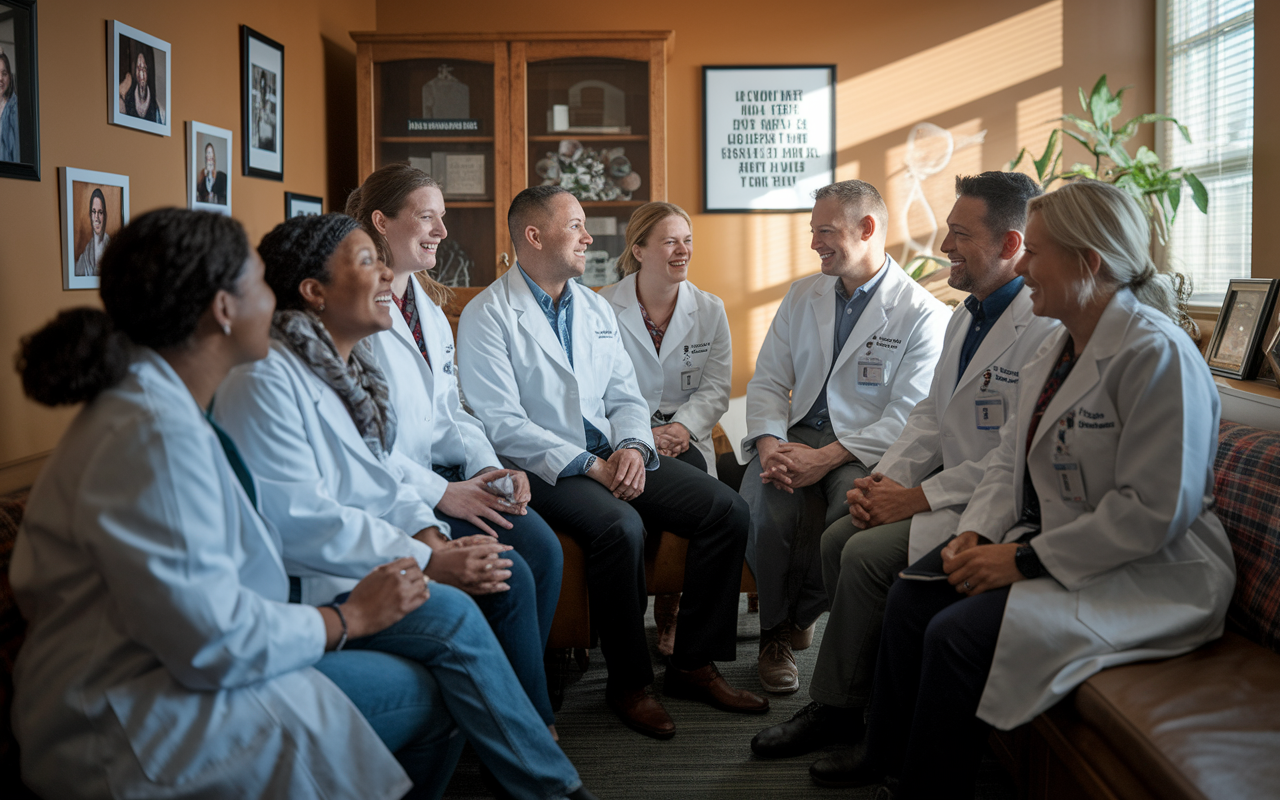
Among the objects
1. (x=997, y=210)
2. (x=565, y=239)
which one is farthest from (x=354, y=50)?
(x=997, y=210)

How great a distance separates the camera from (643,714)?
87.6 inches

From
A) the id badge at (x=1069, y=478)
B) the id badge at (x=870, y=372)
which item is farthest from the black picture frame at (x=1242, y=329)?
the id badge at (x=1069, y=478)

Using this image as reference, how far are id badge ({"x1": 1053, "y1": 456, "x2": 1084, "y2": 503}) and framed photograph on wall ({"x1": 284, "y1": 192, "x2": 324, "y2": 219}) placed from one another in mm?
2960

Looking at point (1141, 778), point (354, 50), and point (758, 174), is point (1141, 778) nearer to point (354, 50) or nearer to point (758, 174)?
point (758, 174)

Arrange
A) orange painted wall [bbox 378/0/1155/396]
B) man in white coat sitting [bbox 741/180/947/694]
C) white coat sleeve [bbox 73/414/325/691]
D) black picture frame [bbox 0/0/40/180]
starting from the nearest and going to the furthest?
white coat sleeve [bbox 73/414/325/691] → black picture frame [bbox 0/0/40/180] → man in white coat sitting [bbox 741/180/947/694] → orange painted wall [bbox 378/0/1155/396]

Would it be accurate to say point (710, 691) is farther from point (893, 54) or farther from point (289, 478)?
point (893, 54)

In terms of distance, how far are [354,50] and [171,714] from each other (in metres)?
3.97

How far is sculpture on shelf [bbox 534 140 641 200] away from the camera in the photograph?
4.27 m

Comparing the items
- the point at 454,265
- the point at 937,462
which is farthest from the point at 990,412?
the point at 454,265

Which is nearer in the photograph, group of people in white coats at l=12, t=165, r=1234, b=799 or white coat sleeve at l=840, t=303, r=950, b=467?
group of people in white coats at l=12, t=165, r=1234, b=799

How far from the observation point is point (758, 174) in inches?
178

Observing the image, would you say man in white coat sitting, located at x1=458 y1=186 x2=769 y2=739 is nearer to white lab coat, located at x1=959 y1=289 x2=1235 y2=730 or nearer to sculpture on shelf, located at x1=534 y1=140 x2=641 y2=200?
white lab coat, located at x1=959 y1=289 x2=1235 y2=730

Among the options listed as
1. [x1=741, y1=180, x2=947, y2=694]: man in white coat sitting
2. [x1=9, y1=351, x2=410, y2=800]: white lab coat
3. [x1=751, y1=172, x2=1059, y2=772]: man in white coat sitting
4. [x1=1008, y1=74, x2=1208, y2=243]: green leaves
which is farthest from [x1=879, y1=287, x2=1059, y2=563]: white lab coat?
[x1=1008, y1=74, x2=1208, y2=243]: green leaves

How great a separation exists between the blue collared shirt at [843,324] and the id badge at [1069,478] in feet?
3.44
